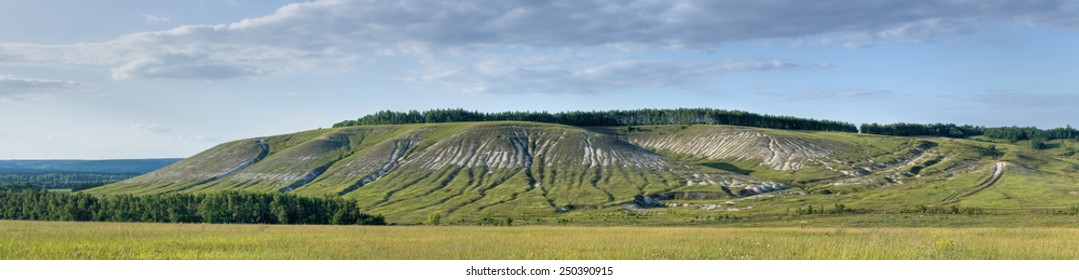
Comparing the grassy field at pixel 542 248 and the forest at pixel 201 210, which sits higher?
the grassy field at pixel 542 248

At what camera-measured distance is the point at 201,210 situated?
4355 inches

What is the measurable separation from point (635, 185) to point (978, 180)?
8388cm

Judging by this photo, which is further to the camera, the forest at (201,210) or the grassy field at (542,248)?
the forest at (201,210)

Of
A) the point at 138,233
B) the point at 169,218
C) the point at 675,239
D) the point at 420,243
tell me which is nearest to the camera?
the point at 420,243

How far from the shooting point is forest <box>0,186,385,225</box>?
10944 centimetres

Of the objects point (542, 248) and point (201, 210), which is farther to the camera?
point (201, 210)

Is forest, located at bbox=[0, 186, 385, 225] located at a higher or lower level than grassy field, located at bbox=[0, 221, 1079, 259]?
lower

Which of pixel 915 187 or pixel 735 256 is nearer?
pixel 735 256

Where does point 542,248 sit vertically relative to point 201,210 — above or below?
above

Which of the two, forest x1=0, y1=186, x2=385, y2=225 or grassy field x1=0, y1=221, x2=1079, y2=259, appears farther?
forest x1=0, y1=186, x2=385, y2=225

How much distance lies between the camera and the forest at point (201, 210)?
109438 mm

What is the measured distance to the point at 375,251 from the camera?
2636 cm

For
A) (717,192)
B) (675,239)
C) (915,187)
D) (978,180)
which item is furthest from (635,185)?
(675,239)
